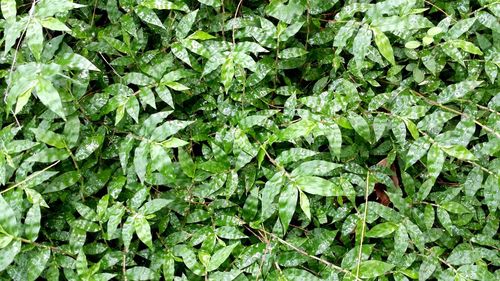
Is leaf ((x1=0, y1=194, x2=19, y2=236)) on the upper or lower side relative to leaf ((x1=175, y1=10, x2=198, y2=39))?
lower

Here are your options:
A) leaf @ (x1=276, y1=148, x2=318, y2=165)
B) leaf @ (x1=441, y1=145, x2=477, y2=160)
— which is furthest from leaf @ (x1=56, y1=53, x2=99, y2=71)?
leaf @ (x1=441, y1=145, x2=477, y2=160)

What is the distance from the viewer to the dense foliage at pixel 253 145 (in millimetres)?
1851

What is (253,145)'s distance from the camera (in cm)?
195

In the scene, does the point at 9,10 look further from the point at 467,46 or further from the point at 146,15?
the point at 467,46

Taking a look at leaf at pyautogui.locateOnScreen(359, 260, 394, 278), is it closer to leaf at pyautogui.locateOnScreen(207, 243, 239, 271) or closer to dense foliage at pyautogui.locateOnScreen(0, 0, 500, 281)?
dense foliage at pyautogui.locateOnScreen(0, 0, 500, 281)

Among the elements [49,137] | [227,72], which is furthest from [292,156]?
[49,137]

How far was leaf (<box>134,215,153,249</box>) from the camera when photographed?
1801 mm

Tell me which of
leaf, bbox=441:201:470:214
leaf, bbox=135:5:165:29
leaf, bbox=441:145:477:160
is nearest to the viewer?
leaf, bbox=441:145:477:160

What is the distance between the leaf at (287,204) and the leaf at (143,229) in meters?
0.45

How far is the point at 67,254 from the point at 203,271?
50 centimetres

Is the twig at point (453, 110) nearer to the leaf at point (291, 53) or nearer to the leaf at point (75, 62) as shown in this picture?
the leaf at point (291, 53)

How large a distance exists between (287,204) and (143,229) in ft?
1.62

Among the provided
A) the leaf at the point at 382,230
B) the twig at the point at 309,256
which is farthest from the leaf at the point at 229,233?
the leaf at the point at 382,230

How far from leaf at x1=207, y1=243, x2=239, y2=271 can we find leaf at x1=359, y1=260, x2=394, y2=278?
45 cm
